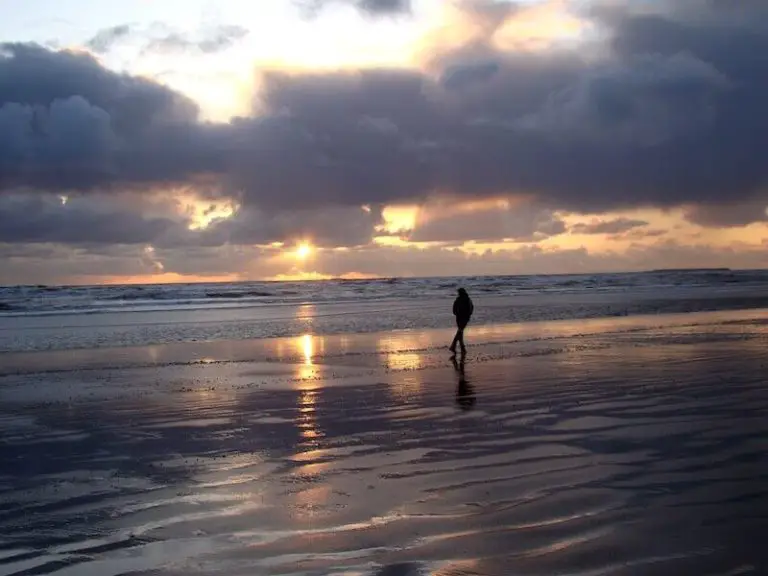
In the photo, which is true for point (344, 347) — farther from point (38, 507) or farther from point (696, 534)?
point (696, 534)

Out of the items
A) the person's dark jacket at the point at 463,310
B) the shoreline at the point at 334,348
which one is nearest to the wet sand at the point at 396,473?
the shoreline at the point at 334,348

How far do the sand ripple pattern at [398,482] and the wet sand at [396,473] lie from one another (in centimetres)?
4

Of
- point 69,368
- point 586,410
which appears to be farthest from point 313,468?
point 69,368

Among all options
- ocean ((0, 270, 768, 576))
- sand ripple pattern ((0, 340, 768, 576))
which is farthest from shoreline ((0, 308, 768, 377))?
sand ripple pattern ((0, 340, 768, 576))

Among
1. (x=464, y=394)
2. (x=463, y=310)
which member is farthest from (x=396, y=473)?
(x=463, y=310)

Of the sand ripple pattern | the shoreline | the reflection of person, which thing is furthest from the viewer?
the shoreline

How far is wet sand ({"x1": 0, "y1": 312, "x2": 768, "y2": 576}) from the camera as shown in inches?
263

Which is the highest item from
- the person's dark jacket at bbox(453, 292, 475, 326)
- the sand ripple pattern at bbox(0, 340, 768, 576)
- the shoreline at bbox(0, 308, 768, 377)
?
the person's dark jacket at bbox(453, 292, 475, 326)

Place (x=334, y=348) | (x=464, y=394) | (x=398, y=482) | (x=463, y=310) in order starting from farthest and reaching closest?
(x=334, y=348), (x=463, y=310), (x=464, y=394), (x=398, y=482)

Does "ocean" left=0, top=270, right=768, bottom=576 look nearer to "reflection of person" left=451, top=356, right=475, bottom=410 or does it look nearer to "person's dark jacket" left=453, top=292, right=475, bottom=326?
"reflection of person" left=451, top=356, right=475, bottom=410

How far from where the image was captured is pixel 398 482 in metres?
9.06

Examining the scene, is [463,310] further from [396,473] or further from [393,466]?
[396,473]

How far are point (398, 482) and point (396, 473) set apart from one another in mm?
453

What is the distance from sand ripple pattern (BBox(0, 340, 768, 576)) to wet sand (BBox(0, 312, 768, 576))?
0.12 ft
